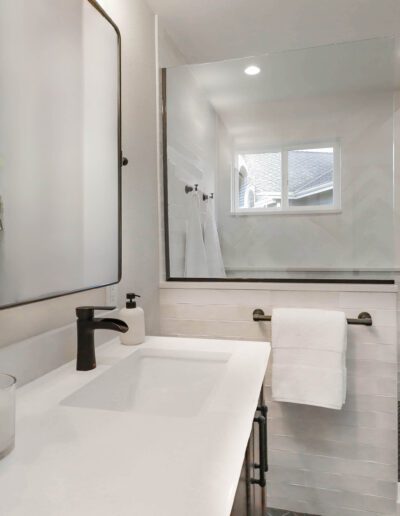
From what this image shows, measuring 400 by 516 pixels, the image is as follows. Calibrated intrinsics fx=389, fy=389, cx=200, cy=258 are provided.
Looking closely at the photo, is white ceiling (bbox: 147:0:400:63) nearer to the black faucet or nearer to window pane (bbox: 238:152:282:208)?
window pane (bbox: 238:152:282:208)

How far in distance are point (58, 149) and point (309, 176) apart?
56.3 inches

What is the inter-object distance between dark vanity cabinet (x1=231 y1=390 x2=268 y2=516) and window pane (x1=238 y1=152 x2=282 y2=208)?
1.26 meters

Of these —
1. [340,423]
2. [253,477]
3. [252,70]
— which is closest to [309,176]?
[252,70]

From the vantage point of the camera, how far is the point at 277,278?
1.79 meters

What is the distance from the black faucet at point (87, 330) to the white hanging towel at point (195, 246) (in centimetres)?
87

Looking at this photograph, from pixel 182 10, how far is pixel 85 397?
1.69 meters

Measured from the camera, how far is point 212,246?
202cm

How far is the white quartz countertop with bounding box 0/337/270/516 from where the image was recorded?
1.56 ft

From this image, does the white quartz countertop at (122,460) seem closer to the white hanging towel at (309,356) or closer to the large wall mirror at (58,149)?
the large wall mirror at (58,149)

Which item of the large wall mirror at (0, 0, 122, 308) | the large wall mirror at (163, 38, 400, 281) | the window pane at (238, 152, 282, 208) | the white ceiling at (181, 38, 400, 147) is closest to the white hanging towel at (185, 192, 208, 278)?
the large wall mirror at (163, 38, 400, 281)

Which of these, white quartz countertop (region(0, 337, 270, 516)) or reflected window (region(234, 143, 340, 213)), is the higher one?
reflected window (region(234, 143, 340, 213))

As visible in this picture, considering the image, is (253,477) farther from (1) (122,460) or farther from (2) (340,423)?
(2) (340,423)

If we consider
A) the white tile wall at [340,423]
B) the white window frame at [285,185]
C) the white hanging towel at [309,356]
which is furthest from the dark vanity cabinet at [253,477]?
the white window frame at [285,185]

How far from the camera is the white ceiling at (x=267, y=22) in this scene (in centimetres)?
173
